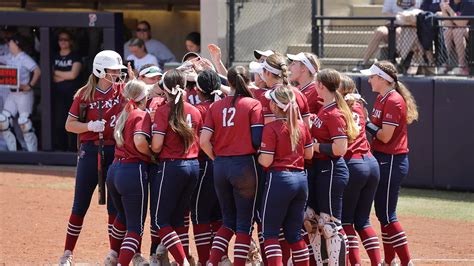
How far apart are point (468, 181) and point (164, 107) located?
242 inches

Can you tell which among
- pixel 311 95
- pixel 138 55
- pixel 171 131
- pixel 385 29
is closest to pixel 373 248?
pixel 311 95

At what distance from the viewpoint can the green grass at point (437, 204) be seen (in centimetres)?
1197

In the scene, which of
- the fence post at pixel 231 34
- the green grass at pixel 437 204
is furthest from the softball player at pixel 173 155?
the fence post at pixel 231 34

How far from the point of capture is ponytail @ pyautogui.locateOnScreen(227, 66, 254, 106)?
798 cm

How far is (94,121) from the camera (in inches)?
348

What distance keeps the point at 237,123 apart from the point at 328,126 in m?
0.74

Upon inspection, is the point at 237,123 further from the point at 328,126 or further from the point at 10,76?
the point at 10,76

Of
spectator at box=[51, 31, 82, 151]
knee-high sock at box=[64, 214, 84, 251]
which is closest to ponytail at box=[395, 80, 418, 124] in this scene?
knee-high sock at box=[64, 214, 84, 251]

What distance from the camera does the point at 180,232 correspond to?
862 centimetres

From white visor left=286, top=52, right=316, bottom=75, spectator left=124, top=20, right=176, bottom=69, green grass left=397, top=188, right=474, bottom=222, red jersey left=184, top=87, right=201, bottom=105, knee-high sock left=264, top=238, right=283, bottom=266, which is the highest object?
spectator left=124, top=20, right=176, bottom=69

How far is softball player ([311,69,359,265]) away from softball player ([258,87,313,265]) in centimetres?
34

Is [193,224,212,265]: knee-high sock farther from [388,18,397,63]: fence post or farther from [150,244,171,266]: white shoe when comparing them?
[388,18,397,63]: fence post

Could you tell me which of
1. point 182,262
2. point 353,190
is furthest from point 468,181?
point 182,262

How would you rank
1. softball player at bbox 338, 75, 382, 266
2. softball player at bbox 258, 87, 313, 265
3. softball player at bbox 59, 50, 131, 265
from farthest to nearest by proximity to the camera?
softball player at bbox 59, 50, 131, 265 < softball player at bbox 338, 75, 382, 266 < softball player at bbox 258, 87, 313, 265
